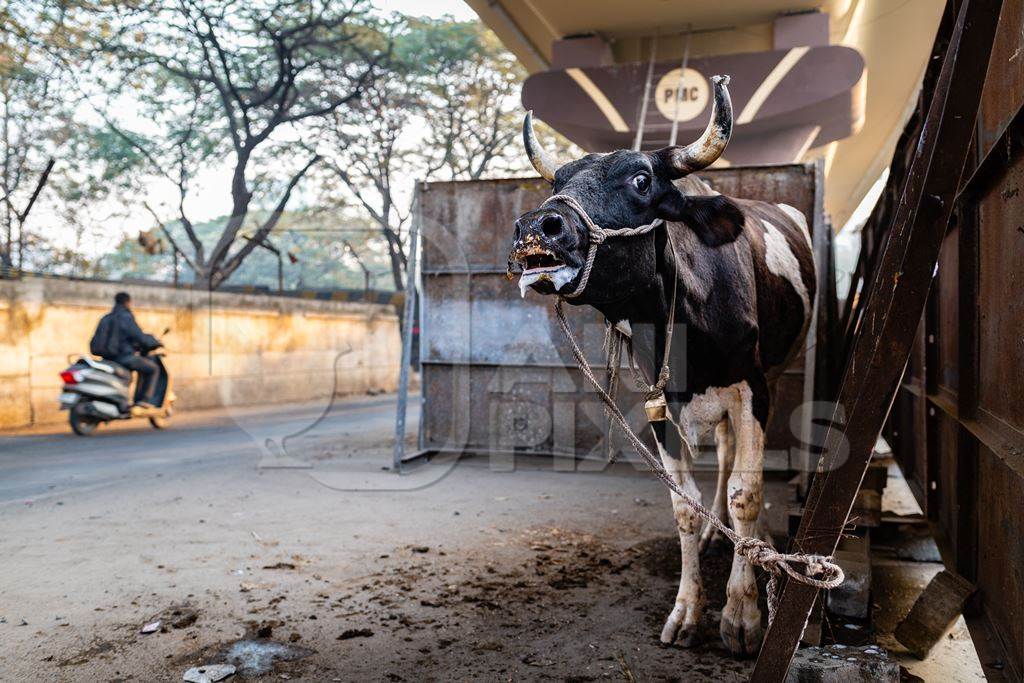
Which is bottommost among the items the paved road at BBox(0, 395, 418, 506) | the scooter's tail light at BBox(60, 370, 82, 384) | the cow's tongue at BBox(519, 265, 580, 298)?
the paved road at BBox(0, 395, 418, 506)

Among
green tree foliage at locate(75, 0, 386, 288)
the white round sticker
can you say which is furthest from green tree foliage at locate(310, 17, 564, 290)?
the white round sticker

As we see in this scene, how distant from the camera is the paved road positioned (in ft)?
22.8

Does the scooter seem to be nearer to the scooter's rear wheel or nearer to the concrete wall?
the scooter's rear wheel

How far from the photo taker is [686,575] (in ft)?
12.2

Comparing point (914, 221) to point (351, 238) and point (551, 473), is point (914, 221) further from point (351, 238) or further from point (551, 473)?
point (351, 238)

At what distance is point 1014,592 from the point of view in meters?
2.26

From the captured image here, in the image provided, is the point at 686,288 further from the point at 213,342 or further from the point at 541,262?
the point at 213,342

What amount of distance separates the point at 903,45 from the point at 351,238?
923 inches

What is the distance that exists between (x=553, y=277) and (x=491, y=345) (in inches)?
189

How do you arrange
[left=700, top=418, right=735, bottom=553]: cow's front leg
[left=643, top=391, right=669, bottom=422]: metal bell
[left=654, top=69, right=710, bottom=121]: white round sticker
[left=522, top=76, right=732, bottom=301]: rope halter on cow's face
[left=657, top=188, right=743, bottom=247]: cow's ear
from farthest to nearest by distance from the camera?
1. [left=654, top=69, right=710, bottom=121]: white round sticker
2. [left=700, top=418, right=735, bottom=553]: cow's front leg
3. [left=643, top=391, right=669, bottom=422]: metal bell
4. [left=657, top=188, right=743, bottom=247]: cow's ear
5. [left=522, top=76, right=732, bottom=301]: rope halter on cow's face

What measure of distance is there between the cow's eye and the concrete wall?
9895mm

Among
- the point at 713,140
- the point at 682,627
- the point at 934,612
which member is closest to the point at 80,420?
the point at 682,627

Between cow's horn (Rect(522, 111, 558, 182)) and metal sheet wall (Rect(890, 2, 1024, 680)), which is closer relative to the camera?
metal sheet wall (Rect(890, 2, 1024, 680))

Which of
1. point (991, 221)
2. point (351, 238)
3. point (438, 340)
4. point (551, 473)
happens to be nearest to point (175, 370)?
point (438, 340)
